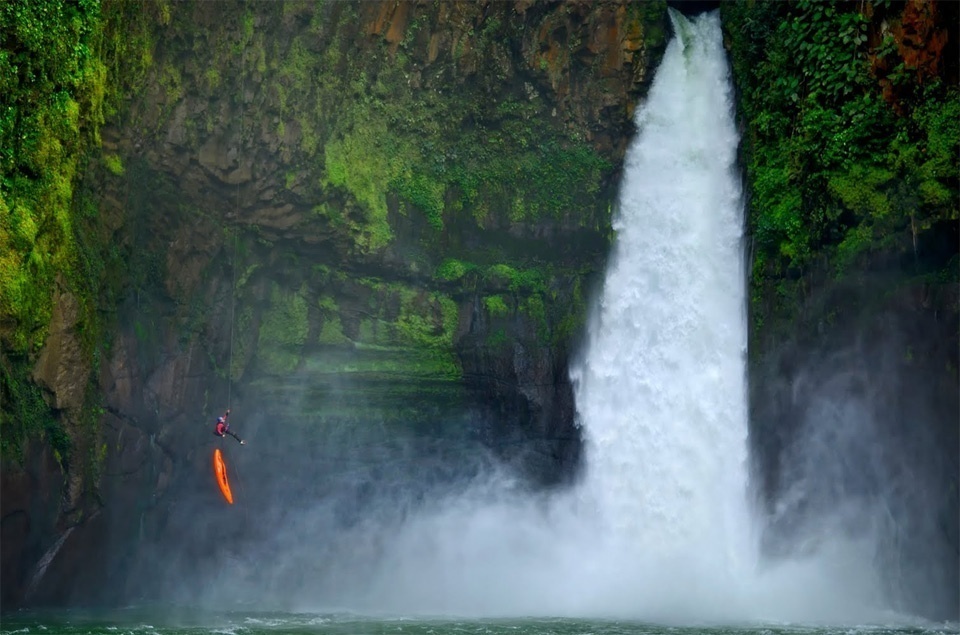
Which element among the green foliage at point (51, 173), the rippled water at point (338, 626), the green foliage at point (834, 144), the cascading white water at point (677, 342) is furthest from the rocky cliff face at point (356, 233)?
the green foliage at point (834, 144)

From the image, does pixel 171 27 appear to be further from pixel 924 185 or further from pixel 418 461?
pixel 924 185

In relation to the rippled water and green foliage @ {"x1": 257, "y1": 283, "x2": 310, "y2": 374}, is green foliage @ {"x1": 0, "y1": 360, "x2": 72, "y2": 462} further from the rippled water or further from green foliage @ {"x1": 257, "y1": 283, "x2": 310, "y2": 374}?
green foliage @ {"x1": 257, "y1": 283, "x2": 310, "y2": 374}

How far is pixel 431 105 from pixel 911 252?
12547mm

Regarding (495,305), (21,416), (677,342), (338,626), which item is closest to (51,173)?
(21,416)

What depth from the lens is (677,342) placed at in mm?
26953

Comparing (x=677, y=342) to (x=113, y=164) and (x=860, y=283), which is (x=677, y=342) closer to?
(x=860, y=283)

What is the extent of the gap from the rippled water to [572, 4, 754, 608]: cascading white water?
4414 mm

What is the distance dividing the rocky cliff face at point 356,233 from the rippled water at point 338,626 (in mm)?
3182

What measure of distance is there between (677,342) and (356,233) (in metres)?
8.47

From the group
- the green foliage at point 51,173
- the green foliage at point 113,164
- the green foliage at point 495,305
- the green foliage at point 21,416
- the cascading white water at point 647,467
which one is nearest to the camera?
the green foliage at point 51,173

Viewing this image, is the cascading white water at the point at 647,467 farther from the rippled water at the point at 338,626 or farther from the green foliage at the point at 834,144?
the rippled water at the point at 338,626

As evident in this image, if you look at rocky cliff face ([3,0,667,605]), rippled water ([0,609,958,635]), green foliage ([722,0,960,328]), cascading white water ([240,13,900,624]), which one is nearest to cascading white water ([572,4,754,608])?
cascading white water ([240,13,900,624])

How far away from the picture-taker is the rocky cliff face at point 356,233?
86.0ft

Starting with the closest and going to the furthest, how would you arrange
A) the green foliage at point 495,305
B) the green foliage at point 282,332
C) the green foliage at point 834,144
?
the green foliage at point 834,144 → the green foliage at point 282,332 → the green foliage at point 495,305
